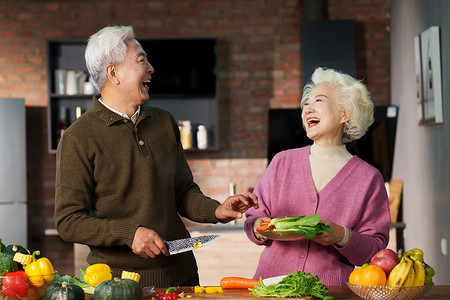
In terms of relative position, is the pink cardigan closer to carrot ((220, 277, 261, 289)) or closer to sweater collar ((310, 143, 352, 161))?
sweater collar ((310, 143, 352, 161))

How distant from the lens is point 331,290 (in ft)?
6.87

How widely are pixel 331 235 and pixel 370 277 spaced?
299 millimetres

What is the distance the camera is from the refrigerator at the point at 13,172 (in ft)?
18.6

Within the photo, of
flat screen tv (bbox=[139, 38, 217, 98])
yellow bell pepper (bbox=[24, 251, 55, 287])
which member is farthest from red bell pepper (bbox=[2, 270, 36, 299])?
flat screen tv (bbox=[139, 38, 217, 98])

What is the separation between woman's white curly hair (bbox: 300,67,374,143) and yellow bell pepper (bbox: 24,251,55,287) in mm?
1186

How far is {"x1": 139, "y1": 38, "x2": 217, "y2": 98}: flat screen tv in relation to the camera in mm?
6007

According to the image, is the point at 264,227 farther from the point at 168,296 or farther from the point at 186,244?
the point at 168,296

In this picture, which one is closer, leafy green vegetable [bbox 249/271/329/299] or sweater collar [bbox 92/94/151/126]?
leafy green vegetable [bbox 249/271/329/299]

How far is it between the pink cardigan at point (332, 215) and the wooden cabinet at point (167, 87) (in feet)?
11.7

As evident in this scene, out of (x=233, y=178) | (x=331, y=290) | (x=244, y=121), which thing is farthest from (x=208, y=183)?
(x=331, y=290)

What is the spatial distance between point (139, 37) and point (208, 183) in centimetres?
153

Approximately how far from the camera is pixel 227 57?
6133mm

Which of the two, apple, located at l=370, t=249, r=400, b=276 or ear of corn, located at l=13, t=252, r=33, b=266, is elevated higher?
ear of corn, located at l=13, t=252, r=33, b=266

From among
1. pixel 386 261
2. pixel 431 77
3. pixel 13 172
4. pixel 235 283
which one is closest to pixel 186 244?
pixel 235 283
